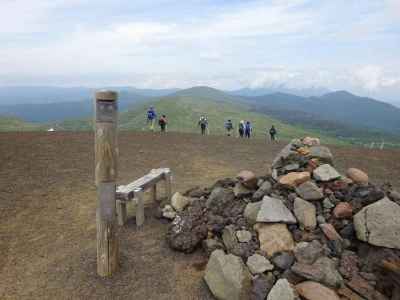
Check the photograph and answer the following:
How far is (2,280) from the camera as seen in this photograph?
26.3 feet

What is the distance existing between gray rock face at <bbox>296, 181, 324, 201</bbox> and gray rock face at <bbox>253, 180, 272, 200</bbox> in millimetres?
796

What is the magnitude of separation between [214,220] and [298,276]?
2.62m

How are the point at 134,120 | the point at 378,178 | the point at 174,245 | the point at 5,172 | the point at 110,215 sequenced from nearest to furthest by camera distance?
1. the point at 110,215
2. the point at 174,245
3. the point at 5,172
4. the point at 378,178
5. the point at 134,120

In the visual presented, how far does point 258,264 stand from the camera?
25.8 ft

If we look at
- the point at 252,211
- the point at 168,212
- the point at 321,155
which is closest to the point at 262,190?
the point at 252,211

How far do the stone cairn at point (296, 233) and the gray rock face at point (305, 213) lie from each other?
2 centimetres

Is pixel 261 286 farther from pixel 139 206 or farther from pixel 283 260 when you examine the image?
pixel 139 206

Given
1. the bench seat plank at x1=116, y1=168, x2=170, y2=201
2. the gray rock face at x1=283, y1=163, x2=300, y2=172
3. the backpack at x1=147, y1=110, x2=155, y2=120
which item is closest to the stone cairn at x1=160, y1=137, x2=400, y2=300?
the gray rock face at x1=283, y1=163, x2=300, y2=172

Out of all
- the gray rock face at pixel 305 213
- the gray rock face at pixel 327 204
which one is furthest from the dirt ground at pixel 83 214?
the gray rock face at pixel 327 204

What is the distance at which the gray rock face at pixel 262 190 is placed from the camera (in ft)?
31.3

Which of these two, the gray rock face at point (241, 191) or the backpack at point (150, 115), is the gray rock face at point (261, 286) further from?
the backpack at point (150, 115)

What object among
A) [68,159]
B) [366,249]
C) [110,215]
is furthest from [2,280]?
[68,159]

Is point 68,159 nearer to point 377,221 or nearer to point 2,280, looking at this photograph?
point 2,280

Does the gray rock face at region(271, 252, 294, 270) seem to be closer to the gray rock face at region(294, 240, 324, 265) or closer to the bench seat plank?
the gray rock face at region(294, 240, 324, 265)
